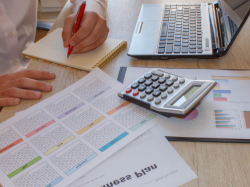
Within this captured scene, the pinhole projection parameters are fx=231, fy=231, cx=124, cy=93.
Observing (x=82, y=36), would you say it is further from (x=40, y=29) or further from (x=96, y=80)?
(x=40, y=29)

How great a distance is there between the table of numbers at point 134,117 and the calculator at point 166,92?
0.01m

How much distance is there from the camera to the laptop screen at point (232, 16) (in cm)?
53

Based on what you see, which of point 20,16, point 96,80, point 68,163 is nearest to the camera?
point 68,163

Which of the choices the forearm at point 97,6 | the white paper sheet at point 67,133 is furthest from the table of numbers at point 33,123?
the forearm at point 97,6

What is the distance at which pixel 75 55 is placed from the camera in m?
0.67

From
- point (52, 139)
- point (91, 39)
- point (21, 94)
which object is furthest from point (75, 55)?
point (52, 139)

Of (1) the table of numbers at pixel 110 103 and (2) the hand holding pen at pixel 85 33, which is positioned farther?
(2) the hand holding pen at pixel 85 33

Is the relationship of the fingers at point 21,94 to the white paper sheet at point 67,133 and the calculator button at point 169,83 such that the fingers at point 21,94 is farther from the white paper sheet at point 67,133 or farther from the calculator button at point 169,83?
the calculator button at point 169,83

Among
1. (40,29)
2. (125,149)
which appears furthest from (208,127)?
(40,29)

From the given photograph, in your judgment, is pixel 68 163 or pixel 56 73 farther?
pixel 56 73

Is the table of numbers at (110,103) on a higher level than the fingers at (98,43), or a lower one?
lower

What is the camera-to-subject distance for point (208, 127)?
1.46ft

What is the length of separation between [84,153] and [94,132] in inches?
2.0

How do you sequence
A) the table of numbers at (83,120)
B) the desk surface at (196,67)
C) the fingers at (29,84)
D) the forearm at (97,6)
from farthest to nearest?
the forearm at (97,6) → the fingers at (29,84) → the table of numbers at (83,120) → the desk surface at (196,67)
